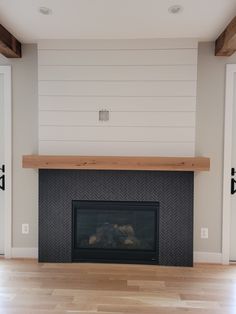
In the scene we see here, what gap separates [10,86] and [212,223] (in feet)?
8.80

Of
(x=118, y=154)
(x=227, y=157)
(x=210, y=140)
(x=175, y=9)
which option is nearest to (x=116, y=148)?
(x=118, y=154)

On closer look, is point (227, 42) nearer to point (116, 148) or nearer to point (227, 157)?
point (227, 157)

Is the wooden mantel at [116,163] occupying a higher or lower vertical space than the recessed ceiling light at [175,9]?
lower

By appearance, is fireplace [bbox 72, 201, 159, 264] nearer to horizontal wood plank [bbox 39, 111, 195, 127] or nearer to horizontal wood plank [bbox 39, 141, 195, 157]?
horizontal wood plank [bbox 39, 141, 195, 157]

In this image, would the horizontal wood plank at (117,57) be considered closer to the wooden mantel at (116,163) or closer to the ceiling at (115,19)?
the ceiling at (115,19)

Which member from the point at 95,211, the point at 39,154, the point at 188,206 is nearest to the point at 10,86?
the point at 39,154

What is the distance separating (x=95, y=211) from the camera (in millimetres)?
3186

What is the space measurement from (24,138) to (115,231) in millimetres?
1450

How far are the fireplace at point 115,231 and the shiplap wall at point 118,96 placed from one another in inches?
23.6

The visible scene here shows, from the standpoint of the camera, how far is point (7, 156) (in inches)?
127

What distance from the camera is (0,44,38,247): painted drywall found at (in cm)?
318

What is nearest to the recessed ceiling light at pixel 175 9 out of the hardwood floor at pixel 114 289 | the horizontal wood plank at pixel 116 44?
the horizontal wood plank at pixel 116 44

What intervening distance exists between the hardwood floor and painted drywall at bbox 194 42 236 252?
413 mm

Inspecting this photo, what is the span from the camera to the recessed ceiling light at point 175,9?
2.31m
